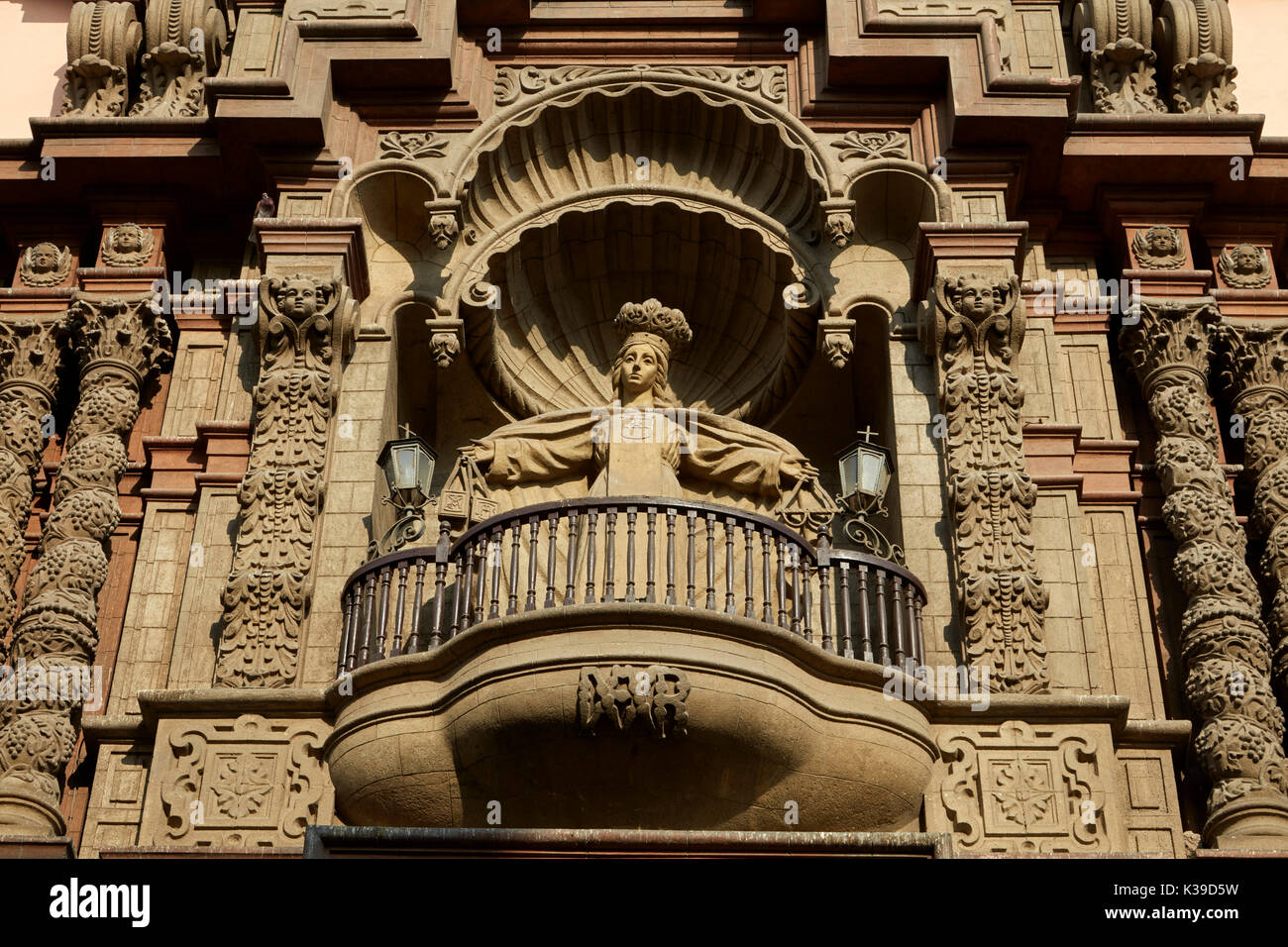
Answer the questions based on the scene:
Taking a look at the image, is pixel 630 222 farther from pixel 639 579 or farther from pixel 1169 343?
pixel 639 579

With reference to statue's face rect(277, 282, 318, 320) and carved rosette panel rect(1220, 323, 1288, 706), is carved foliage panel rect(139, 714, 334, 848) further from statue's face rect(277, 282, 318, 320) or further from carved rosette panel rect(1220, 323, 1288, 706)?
carved rosette panel rect(1220, 323, 1288, 706)

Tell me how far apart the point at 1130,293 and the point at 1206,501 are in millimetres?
1983

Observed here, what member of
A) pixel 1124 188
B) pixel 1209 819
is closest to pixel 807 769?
pixel 1209 819

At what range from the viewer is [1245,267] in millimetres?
15125

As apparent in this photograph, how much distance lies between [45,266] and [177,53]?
219 cm

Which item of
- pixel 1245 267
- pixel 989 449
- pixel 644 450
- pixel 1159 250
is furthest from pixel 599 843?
pixel 1245 267

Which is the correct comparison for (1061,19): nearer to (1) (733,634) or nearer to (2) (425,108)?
(2) (425,108)

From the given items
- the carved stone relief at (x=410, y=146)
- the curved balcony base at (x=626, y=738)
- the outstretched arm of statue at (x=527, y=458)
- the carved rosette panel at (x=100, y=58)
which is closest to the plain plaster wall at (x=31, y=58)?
the carved rosette panel at (x=100, y=58)

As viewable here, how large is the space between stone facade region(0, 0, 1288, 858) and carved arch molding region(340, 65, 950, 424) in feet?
0.13

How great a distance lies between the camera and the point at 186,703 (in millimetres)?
11961

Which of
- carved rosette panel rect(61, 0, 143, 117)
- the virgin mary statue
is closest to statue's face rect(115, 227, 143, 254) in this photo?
carved rosette panel rect(61, 0, 143, 117)

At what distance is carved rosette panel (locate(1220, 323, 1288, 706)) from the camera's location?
13117 millimetres

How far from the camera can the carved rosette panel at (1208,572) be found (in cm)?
1199

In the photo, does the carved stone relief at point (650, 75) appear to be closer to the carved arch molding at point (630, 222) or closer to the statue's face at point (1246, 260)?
the carved arch molding at point (630, 222)
